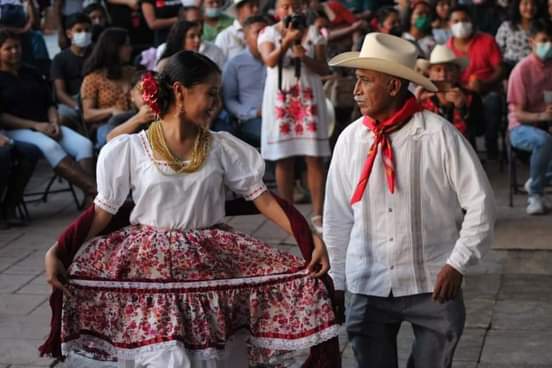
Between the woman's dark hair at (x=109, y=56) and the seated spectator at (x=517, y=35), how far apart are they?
4061 millimetres

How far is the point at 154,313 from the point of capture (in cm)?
436

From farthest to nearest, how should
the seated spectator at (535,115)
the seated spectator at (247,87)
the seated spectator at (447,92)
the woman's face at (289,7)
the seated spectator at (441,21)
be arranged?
1. the seated spectator at (441,21)
2. the seated spectator at (247,87)
3. the seated spectator at (535,115)
4. the woman's face at (289,7)
5. the seated spectator at (447,92)

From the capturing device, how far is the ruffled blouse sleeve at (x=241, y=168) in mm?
4543

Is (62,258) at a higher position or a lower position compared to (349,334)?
higher

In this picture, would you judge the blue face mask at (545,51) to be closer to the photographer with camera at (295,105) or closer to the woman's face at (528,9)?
the photographer with camera at (295,105)

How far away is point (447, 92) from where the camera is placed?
28.5ft

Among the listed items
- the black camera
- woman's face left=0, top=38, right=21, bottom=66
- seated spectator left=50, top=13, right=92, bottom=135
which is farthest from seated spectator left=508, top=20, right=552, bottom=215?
seated spectator left=50, top=13, right=92, bottom=135

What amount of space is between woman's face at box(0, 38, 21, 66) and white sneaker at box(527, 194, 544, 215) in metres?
4.36

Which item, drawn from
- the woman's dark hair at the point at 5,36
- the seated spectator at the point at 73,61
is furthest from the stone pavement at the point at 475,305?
the seated spectator at the point at 73,61

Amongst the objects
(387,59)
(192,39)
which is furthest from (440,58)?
(387,59)

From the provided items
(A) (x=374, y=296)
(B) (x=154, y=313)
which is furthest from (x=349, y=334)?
(B) (x=154, y=313)

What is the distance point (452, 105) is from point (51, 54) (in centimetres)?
643

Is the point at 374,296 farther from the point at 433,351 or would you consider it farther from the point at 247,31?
the point at 247,31

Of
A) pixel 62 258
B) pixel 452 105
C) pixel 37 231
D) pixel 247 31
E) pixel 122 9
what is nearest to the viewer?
pixel 62 258
